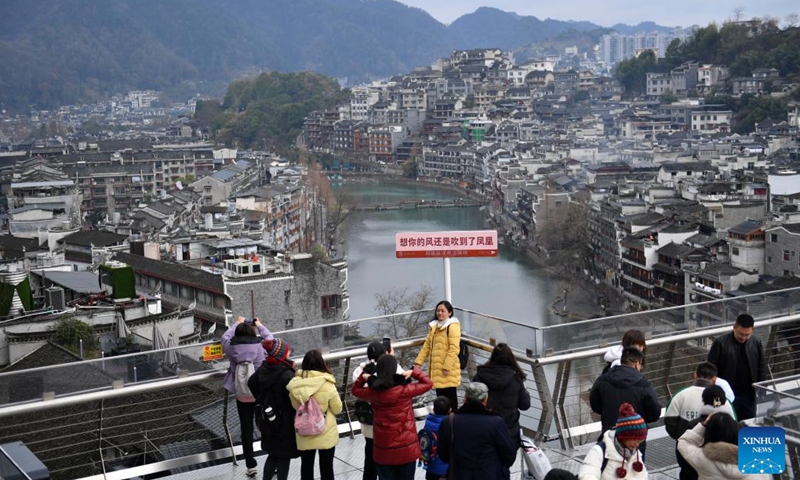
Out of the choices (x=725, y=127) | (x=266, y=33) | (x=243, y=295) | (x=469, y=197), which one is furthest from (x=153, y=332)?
(x=266, y=33)

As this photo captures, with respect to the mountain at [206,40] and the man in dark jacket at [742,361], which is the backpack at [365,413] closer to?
the man in dark jacket at [742,361]

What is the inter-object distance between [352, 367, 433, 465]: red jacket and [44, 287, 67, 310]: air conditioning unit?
16.9 ft

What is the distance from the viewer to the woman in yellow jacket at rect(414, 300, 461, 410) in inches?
77.9

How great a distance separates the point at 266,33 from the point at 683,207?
76200 millimetres

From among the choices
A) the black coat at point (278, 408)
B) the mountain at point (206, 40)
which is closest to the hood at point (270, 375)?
the black coat at point (278, 408)

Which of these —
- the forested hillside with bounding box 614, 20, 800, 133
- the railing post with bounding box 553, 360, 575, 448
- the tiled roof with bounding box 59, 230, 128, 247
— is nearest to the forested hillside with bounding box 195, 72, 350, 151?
the forested hillside with bounding box 614, 20, 800, 133

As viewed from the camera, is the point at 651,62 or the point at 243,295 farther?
the point at 651,62

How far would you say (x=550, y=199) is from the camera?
1548 cm

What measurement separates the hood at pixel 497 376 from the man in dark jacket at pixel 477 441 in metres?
0.18

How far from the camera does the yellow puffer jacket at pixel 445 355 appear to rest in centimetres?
198

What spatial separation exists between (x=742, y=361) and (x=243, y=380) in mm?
807

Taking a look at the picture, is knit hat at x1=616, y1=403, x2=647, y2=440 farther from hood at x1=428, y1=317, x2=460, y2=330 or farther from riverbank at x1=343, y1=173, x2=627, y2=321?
riverbank at x1=343, y1=173, x2=627, y2=321

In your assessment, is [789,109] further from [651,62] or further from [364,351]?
[364,351]

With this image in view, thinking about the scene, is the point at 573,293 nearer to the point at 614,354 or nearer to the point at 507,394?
the point at 614,354
